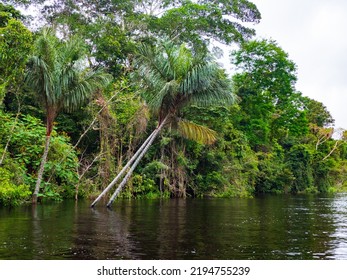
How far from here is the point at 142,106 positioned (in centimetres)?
2977

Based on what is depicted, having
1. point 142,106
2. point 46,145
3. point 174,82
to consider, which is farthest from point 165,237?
point 142,106

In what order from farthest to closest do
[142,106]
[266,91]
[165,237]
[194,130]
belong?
[266,91], [142,106], [194,130], [165,237]

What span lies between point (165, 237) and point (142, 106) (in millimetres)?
17936

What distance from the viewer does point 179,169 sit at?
3444 cm

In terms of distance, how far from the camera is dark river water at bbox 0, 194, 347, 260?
10031 millimetres

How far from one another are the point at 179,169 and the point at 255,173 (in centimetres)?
1247

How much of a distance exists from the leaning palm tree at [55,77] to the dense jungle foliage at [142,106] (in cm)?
6

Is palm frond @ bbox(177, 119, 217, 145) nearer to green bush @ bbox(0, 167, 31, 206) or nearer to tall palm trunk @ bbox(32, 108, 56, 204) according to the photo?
tall palm trunk @ bbox(32, 108, 56, 204)

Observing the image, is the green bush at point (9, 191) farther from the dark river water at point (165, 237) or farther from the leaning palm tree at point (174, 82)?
the leaning palm tree at point (174, 82)

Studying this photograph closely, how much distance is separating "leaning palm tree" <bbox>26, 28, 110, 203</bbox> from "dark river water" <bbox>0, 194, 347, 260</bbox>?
679 centimetres

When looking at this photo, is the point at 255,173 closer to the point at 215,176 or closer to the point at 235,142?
the point at 235,142

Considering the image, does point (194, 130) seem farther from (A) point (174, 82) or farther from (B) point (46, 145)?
(B) point (46, 145)

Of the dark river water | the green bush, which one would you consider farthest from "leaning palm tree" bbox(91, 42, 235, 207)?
the dark river water

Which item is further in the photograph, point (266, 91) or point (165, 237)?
point (266, 91)
